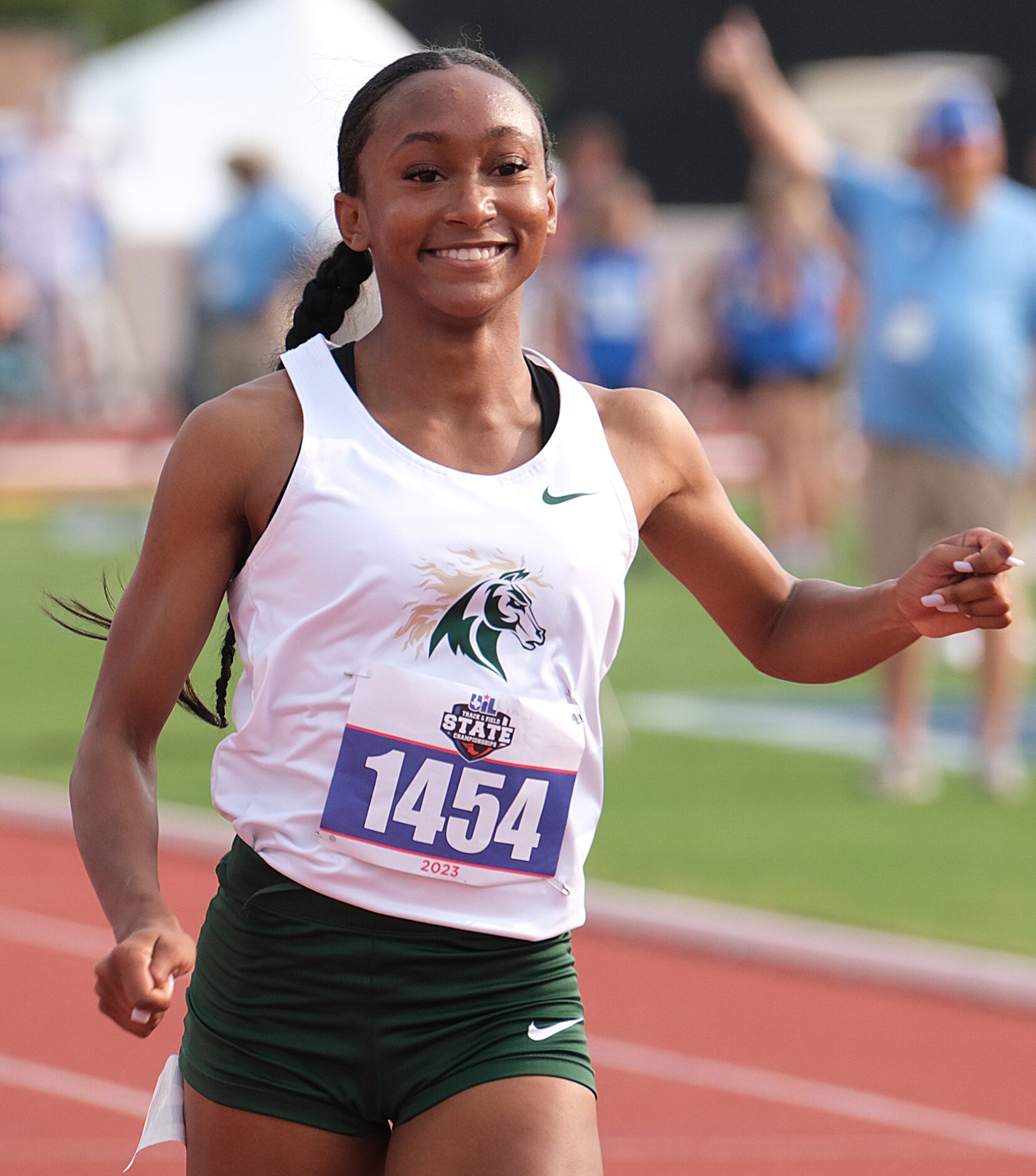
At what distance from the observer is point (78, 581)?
13.9 m

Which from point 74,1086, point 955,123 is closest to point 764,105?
point 955,123

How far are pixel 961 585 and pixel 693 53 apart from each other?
2995 cm

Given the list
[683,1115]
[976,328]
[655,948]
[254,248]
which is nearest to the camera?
[683,1115]

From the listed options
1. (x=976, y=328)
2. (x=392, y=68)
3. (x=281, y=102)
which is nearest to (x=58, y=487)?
(x=281, y=102)

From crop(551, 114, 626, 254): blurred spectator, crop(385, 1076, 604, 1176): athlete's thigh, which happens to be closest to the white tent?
crop(551, 114, 626, 254): blurred spectator

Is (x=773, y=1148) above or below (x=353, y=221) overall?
below

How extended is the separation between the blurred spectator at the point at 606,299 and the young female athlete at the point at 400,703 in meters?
11.0

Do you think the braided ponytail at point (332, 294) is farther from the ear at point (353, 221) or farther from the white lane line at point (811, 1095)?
the white lane line at point (811, 1095)

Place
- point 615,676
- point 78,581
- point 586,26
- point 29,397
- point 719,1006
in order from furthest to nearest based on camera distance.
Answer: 1. point 586,26
2. point 29,397
3. point 78,581
4. point 615,676
5. point 719,1006

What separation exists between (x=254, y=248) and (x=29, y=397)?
465 inches

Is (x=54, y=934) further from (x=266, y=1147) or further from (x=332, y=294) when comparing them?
(x=266, y=1147)

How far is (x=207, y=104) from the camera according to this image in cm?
2122

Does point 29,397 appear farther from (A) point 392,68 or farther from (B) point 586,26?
(A) point 392,68

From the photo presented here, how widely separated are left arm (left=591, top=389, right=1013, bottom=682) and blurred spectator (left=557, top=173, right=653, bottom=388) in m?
10.7
